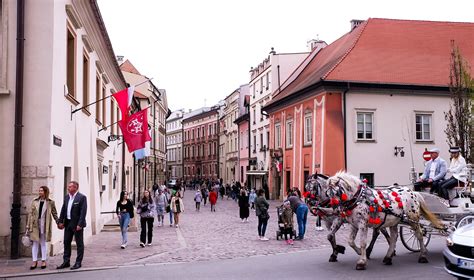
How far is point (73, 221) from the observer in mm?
12094

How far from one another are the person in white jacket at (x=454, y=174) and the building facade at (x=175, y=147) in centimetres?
10024

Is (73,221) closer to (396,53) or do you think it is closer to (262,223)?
(262,223)

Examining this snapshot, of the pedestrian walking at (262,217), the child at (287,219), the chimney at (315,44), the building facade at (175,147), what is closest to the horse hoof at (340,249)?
the child at (287,219)

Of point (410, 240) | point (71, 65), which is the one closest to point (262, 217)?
point (410, 240)

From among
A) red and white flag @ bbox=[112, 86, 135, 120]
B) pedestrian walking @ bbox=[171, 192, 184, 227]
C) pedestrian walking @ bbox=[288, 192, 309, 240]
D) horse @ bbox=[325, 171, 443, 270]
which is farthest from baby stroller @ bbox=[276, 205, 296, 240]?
pedestrian walking @ bbox=[171, 192, 184, 227]

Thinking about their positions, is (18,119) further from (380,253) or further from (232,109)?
(232,109)

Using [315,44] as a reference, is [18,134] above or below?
below

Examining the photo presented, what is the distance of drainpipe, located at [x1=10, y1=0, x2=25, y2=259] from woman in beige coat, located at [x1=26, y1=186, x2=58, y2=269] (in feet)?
3.01

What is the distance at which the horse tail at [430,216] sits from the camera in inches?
475

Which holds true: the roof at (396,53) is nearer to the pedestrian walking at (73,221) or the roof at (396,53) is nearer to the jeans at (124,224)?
the jeans at (124,224)

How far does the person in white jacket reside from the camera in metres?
12.2

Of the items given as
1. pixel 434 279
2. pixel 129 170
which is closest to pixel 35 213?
pixel 434 279

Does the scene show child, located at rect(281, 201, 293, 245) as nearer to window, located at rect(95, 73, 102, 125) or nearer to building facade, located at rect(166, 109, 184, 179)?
window, located at rect(95, 73, 102, 125)

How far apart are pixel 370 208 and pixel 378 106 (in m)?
23.7
